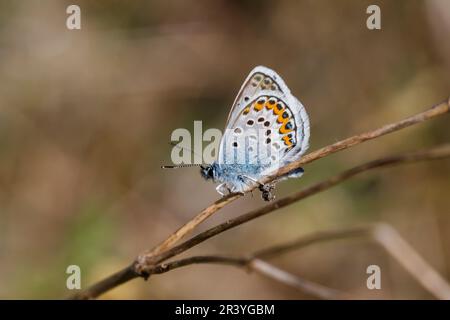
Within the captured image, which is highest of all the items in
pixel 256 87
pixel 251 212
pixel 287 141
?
pixel 256 87

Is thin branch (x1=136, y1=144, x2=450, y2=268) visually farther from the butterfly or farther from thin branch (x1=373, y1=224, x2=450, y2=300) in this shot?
thin branch (x1=373, y1=224, x2=450, y2=300)

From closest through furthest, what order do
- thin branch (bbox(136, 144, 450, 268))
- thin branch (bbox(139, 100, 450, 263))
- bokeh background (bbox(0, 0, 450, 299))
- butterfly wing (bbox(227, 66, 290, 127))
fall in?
1. thin branch (bbox(139, 100, 450, 263))
2. thin branch (bbox(136, 144, 450, 268))
3. butterfly wing (bbox(227, 66, 290, 127))
4. bokeh background (bbox(0, 0, 450, 299))

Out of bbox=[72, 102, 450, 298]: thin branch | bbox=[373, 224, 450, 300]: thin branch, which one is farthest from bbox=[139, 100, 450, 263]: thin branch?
bbox=[373, 224, 450, 300]: thin branch

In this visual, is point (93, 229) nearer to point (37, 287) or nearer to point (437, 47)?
Answer: point (37, 287)

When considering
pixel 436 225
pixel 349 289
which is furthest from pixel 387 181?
pixel 349 289

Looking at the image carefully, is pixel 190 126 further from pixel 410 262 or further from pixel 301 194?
pixel 301 194

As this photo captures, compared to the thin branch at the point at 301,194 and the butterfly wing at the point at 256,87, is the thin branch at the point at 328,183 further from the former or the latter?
the butterfly wing at the point at 256,87

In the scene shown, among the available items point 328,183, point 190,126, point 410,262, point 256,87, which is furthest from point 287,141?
point 190,126
